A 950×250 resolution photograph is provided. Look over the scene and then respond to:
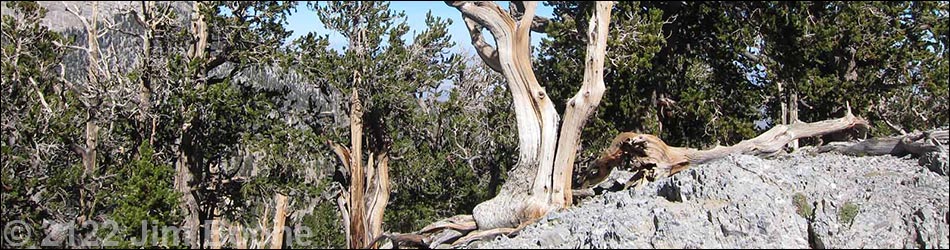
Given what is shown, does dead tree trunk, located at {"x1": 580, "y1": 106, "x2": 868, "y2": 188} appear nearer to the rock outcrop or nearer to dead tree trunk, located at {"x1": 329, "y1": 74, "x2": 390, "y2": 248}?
the rock outcrop

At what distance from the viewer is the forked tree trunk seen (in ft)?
26.1

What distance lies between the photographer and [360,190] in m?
14.2

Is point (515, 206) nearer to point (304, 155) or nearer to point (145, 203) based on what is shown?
point (145, 203)

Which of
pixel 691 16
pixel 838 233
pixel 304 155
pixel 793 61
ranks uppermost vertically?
pixel 691 16

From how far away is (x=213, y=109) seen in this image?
1291cm

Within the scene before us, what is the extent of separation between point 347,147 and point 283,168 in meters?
1.27

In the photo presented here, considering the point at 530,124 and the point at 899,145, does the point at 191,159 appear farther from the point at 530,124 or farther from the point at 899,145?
the point at 899,145

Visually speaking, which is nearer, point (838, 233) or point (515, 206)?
point (838, 233)

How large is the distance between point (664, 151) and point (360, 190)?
22.4ft

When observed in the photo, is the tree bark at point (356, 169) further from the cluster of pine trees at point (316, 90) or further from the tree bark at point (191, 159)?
the tree bark at point (191, 159)

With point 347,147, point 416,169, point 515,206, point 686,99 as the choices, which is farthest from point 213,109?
point 686,99

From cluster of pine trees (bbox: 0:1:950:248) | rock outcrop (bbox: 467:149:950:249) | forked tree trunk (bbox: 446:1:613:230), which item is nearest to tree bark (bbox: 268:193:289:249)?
cluster of pine trees (bbox: 0:1:950:248)

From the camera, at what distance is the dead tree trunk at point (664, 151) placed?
896 centimetres

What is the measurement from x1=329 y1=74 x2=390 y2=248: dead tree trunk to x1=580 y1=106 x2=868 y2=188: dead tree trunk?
5.06 metres
